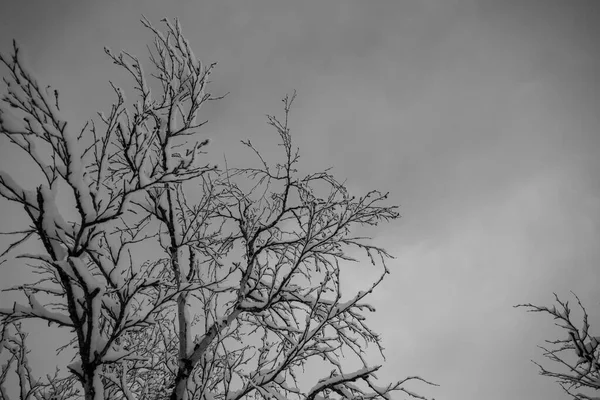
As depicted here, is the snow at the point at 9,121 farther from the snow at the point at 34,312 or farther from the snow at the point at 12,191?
the snow at the point at 34,312

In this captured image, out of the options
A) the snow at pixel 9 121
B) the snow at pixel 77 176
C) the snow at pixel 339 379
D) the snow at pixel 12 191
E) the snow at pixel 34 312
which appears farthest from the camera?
the snow at pixel 339 379

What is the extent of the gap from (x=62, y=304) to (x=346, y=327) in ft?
13.6

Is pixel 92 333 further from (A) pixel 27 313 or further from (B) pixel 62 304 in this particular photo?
(B) pixel 62 304

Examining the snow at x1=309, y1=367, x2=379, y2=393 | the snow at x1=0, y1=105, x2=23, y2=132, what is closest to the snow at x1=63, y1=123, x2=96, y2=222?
the snow at x1=0, y1=105, x2=23, y2=132

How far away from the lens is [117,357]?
2.54m

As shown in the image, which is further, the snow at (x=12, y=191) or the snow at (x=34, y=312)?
the snow at (x=34, y=312)

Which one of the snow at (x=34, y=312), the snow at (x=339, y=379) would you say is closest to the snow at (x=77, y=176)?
the snow at (x=34, y=312)

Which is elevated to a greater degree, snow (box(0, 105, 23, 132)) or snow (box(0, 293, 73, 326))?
snow (box(0, 105, 23, 132))

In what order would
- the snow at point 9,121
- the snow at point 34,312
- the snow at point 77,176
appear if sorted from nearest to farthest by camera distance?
the snow at point 9,121 → the snow at point 77,176 → the snow at point 34,312

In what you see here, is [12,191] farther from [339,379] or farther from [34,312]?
[339,379]

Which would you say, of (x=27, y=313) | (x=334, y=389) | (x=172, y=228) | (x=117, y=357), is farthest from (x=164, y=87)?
(x=334, y=389)

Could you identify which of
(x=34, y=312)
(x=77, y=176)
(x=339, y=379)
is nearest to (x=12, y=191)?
(x=77, y=176)

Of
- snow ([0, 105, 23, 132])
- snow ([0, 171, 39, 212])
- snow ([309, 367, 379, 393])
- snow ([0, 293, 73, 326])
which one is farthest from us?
snow ([309, 367, 379, 393])

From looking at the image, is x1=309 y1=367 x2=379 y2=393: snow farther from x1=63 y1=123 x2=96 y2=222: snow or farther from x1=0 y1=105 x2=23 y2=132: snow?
x1=0 y1=105 x2=23 y2=132: snow
